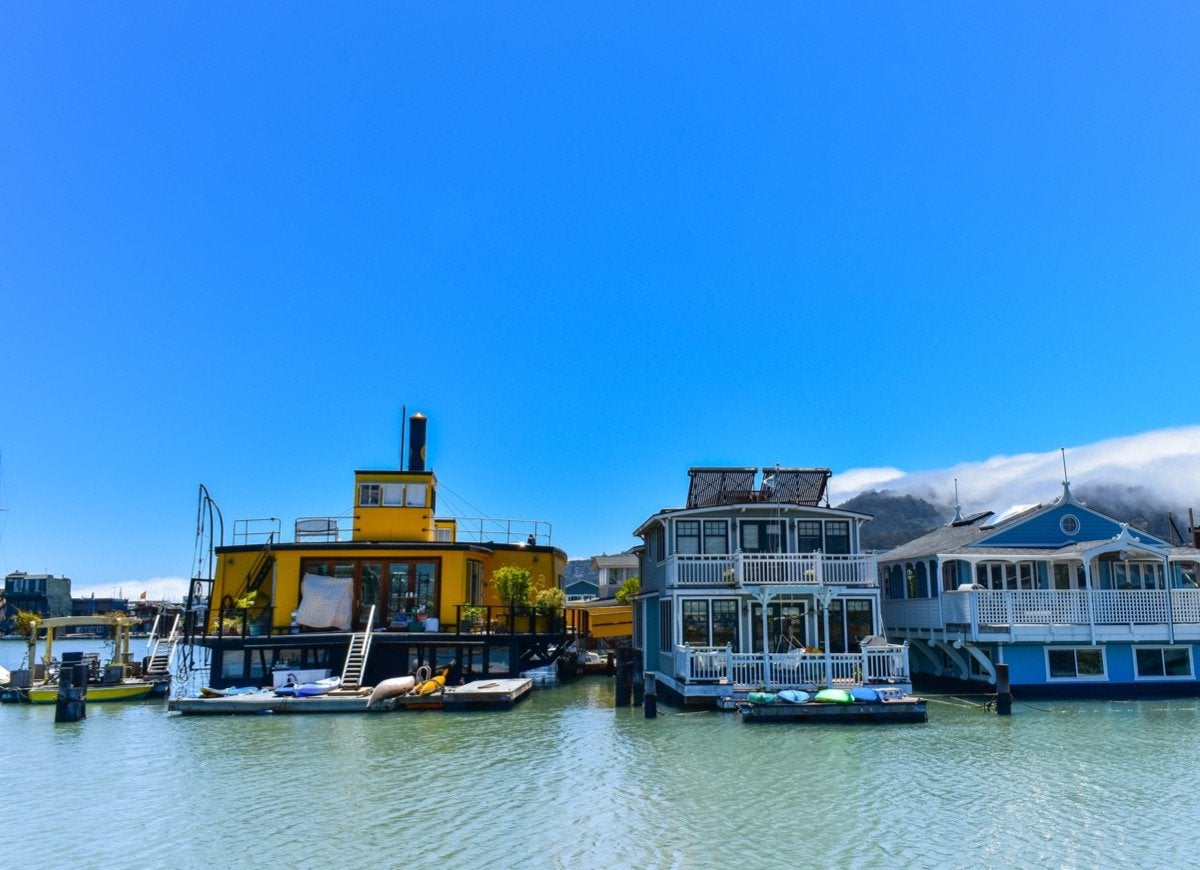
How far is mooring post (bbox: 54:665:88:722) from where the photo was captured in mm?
26922

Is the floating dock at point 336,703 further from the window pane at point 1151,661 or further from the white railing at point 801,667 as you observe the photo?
the window pane at point 1151,661

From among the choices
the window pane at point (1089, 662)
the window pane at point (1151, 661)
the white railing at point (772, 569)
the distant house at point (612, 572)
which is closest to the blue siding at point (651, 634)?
the white railing at point (772, 569)

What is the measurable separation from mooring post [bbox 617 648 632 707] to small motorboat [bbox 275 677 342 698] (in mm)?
8865

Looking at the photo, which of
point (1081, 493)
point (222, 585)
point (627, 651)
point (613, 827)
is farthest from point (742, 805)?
point (1081, 493)

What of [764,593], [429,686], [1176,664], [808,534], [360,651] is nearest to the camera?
Result: [764,593]

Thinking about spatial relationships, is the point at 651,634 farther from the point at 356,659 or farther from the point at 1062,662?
the point at 1062,662

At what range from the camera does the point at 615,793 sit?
1673 cm

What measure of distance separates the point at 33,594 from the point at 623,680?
134 m

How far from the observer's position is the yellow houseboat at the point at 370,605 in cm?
3244

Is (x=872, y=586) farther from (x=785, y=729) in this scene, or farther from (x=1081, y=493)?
(x=1081, y=493)

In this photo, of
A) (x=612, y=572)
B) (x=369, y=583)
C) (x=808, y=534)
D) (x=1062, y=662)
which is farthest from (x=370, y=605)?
(x=612, y=572)

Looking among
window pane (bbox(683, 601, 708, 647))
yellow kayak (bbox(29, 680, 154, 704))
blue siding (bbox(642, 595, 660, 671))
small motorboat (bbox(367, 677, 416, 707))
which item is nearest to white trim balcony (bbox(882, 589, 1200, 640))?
window pane (bbox(683, 601, 708, 647))

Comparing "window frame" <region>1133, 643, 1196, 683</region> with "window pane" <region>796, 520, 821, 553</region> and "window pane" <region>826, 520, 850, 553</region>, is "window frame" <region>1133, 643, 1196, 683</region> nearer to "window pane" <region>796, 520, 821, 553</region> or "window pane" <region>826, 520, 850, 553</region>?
"window pane" <region>826, 520, 850, 553</region>

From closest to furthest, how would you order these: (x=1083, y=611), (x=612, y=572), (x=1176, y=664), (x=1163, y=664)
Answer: (x=1083, y=611) < (x=1163, y=664) < (x=1176, y=664) < (x=612, y=572)
